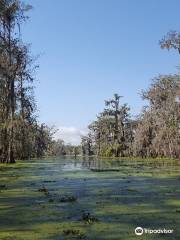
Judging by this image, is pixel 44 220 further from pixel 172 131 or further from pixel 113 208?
pixel 172 131

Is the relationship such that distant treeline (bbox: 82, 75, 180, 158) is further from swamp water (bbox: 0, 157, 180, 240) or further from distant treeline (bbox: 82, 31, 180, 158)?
swamp water (bbox: 0, 157, 180, 240)

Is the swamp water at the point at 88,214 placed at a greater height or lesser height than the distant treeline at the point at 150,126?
lesser

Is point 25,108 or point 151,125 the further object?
point 151,125

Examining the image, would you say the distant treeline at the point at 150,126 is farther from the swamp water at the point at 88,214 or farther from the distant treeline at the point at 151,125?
the swamp water at the point at 88,214

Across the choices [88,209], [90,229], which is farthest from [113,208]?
[90,229]

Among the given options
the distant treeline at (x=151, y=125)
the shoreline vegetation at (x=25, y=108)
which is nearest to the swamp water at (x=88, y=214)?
the shoreline vegetation at (x=25, y=108)

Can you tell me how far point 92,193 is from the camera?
1953 centimetres

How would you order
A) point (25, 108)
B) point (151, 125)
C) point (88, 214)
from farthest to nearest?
point (151, 125) < point (25, 108) < point (88, 214)

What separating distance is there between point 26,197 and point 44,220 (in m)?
5.95

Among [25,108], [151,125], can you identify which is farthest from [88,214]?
[151,125]

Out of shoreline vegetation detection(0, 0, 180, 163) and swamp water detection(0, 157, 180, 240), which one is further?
Result: shoreline vegetation detection(0, 0, 180, 163)

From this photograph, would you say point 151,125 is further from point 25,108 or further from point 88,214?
point 88,214

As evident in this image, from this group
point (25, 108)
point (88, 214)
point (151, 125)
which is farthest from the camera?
point (151, 125)

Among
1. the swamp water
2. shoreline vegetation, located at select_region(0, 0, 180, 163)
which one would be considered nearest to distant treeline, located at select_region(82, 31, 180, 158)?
shoreline vegetation, located at select_region(0, 0, 180, 163)
